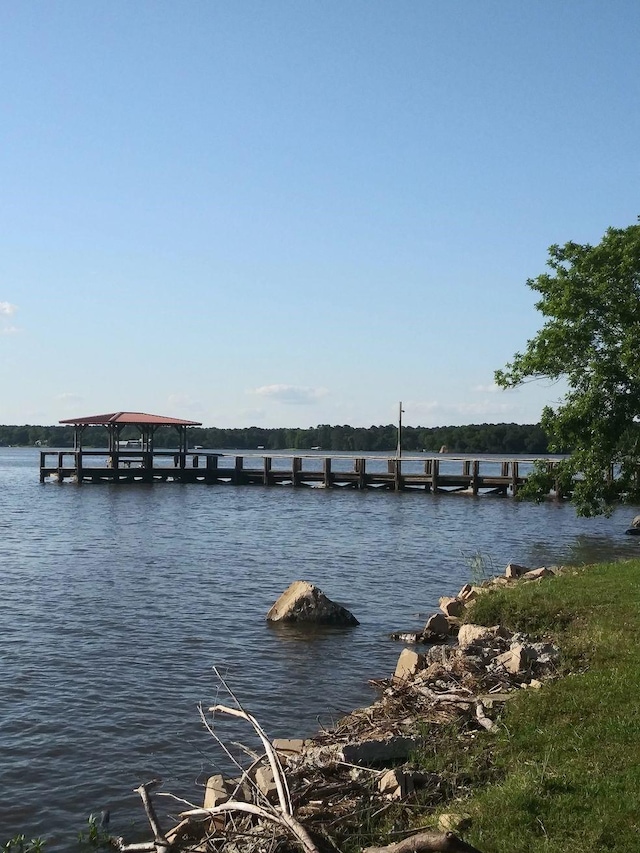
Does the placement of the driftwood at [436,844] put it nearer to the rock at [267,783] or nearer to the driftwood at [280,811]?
the driftwood at [280,811]

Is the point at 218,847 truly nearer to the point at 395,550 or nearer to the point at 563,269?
the point at 563,269

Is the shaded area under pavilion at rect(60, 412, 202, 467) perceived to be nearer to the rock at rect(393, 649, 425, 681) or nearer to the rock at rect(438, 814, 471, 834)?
the rock at rect(393, 649, 425, 681)

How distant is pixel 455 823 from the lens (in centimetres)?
611

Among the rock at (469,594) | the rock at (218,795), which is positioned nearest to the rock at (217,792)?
the rock at (218,795)

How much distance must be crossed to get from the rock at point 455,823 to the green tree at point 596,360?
15.9 m

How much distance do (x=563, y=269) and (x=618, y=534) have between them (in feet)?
47.0

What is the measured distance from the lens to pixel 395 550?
28188 millimetres

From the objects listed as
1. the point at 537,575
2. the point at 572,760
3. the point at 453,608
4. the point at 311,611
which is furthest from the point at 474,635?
the point at 537,575

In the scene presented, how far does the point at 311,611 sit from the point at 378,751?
851cm

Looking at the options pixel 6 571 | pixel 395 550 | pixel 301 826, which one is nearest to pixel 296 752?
pixel 301 826

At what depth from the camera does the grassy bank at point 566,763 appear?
5859mm

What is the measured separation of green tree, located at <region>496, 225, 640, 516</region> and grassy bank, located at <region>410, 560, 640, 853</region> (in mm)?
10178

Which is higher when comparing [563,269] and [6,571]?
[563,269]

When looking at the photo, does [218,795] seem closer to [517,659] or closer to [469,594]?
[517,659]
